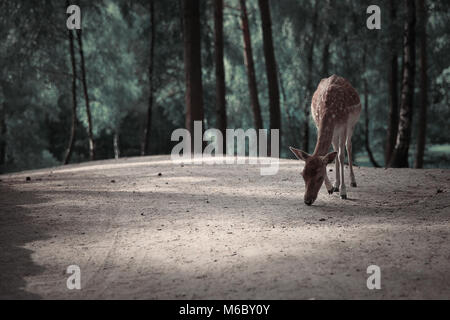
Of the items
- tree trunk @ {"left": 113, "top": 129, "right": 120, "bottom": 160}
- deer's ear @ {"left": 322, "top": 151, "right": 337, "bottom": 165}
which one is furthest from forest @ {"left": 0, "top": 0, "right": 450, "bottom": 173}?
deer's ear @ {"left": 322, "top": 151, "right": 337, "bottom": 165}

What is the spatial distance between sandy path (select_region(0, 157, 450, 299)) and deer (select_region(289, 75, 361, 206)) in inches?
13.5

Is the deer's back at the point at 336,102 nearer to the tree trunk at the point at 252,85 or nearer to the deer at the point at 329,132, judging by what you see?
the deer at the point at 329,132

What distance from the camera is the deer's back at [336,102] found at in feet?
27.2

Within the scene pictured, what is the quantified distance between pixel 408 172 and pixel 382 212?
4.10m

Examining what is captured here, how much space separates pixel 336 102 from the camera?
836cm

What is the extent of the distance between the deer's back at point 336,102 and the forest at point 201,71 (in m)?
5.32

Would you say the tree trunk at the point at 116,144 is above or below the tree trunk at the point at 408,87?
below

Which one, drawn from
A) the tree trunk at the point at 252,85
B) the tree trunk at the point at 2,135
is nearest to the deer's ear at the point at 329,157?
the tree trunk at the point at 252,85

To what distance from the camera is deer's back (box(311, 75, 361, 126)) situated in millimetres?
8289

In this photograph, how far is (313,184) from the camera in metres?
7.52

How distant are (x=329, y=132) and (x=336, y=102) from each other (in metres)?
0.60

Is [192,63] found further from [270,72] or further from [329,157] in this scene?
[329,157]

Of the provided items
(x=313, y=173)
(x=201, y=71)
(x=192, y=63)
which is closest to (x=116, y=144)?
(x=201, y=71)

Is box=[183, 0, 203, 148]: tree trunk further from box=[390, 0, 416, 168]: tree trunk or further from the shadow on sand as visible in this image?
the shadow on sand
